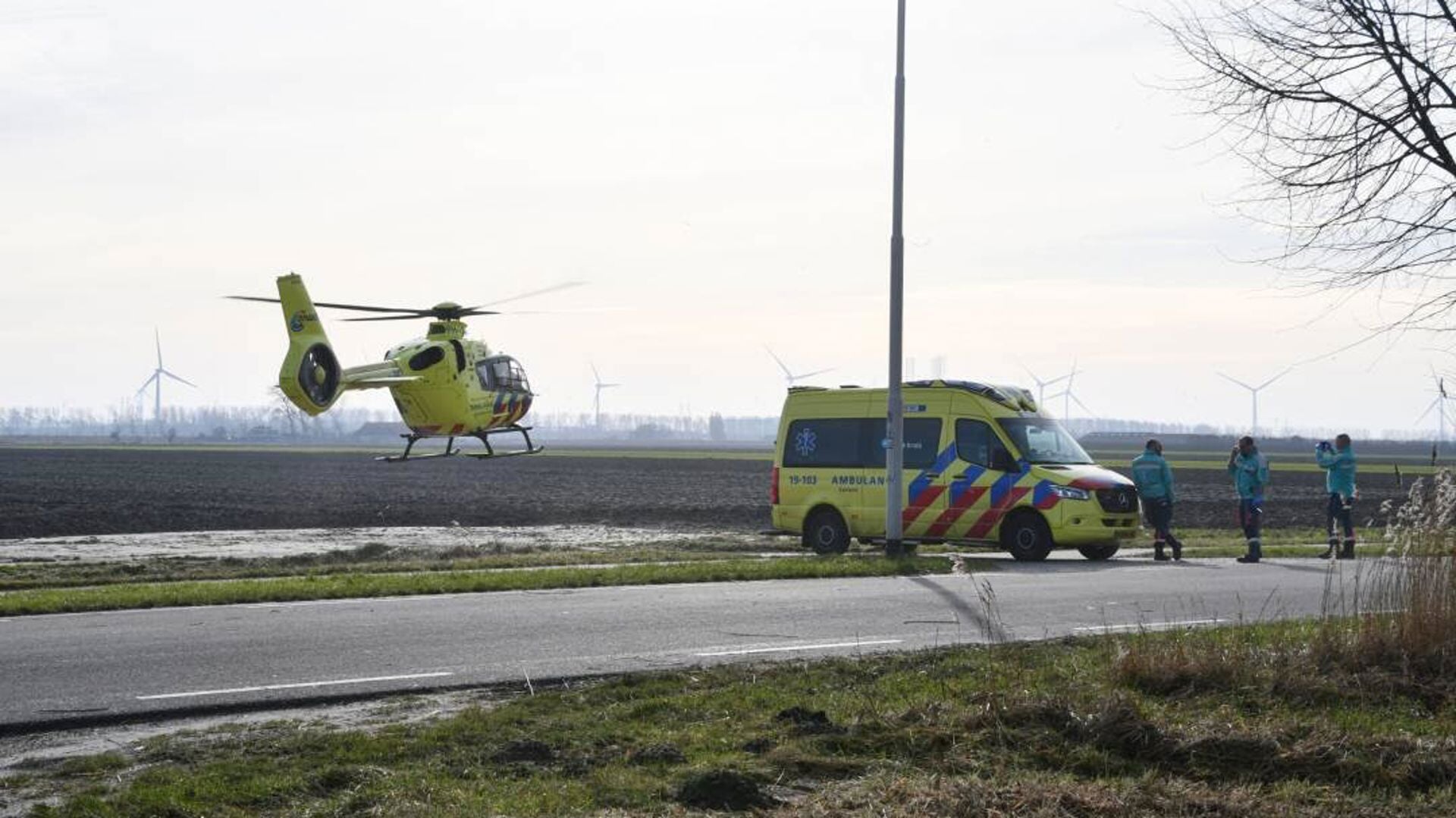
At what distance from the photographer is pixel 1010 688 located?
27.5 feet

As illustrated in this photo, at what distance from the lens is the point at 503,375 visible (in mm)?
30156

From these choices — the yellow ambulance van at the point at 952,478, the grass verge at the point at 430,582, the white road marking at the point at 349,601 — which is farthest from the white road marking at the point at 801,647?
the yellow ambulance van at the point at 952,478

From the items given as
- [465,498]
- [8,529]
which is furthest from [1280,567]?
[465,498]

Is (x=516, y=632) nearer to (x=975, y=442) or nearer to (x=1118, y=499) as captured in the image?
(x=975, y=442)

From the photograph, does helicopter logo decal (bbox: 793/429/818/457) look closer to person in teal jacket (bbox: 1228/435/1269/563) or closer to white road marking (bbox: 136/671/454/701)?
person in teal jacket (bbox: 1228/435/1269/563)

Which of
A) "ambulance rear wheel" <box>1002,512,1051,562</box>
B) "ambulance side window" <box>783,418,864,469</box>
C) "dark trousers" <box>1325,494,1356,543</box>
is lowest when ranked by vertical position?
"ambulance rear wheel" <box>1002,512,1051,562</box>

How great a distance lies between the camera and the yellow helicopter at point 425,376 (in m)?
26.8

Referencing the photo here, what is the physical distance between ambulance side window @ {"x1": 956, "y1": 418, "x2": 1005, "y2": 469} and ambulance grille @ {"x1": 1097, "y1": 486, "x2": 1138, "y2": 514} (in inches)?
58.4

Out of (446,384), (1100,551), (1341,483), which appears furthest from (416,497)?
(1341,483)

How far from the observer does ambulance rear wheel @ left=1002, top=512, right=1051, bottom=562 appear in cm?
2145

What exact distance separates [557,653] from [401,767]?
155 inches

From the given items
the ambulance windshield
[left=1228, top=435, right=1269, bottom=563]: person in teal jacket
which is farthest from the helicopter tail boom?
[left=1228, top=435, right=1269, bottom=563]: person in teal jacket

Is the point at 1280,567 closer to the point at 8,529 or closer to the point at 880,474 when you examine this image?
the point at 880,474

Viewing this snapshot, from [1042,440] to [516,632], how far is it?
38.7 ft
